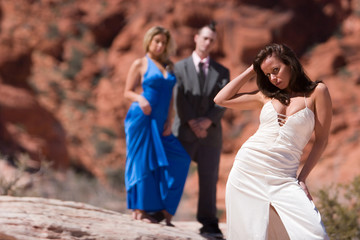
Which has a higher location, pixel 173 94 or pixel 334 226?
pixel 173 94

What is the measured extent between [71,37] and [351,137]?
13890 millimetres

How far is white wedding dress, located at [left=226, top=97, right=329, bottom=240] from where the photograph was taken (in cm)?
259

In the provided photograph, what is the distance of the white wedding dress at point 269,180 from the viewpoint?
2588 millimetres

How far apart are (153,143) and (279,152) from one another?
6.59 feet

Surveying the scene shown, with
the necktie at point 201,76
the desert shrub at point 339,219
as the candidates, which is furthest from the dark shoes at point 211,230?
the necktie at point 201,76

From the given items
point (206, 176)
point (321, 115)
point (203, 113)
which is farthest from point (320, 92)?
point (206, 176)

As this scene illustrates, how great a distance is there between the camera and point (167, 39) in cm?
466

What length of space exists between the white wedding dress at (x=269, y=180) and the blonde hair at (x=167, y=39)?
205 cm

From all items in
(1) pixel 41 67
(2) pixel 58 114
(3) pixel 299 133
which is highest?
(1) pixel 41 67

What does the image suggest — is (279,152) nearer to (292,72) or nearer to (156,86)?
(292,72)

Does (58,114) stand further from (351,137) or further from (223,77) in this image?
(223,77)

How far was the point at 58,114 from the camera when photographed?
1923 cm

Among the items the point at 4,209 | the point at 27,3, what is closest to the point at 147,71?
the point at 4,209

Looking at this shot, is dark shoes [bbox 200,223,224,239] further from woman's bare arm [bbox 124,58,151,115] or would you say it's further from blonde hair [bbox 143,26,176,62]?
blonde hair [bbox 143,26,176,62]
